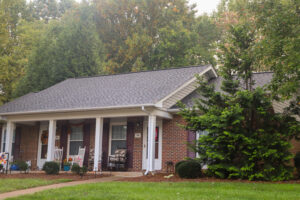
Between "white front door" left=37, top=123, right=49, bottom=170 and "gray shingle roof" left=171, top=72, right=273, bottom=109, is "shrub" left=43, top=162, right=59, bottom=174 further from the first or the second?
"gray shingle roof" left=171, top=72, right=273, bottom=109

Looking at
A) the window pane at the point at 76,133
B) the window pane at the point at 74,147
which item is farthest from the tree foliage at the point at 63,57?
the window pane at the point at 74,147

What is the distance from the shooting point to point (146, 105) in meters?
13.1

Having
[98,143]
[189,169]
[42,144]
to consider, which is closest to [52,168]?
[98,143]

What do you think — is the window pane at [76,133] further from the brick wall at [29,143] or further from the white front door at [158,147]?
the white front door at [158,147]

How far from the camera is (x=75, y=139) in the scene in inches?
680

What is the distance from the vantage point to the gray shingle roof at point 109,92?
14568 millimetres

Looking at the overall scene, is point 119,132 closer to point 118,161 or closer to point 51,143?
point 118,161

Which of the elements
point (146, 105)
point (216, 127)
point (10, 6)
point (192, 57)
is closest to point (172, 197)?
point (216, 127)

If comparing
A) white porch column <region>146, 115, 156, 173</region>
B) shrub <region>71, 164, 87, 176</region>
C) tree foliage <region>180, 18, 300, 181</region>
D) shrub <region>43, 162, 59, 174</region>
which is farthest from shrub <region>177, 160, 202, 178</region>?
shrub <region>43, 162, 59, 174</region>

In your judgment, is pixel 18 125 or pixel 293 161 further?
pixel 18 125

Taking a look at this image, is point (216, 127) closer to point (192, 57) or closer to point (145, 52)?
point (192, 57)

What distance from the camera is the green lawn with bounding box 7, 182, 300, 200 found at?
7.72 metres

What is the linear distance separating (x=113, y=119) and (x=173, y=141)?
3271 mm

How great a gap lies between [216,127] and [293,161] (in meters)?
3.89
